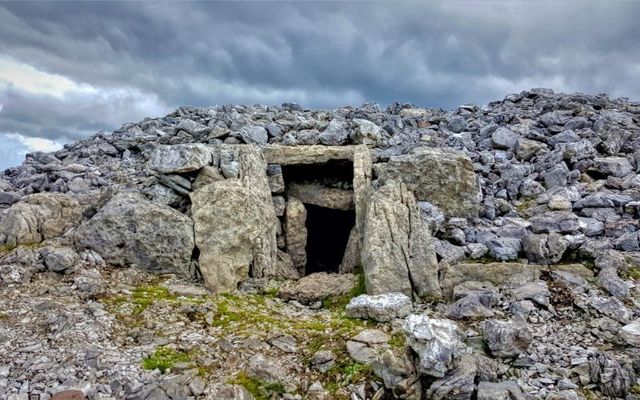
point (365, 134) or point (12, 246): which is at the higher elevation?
point (365, 134)

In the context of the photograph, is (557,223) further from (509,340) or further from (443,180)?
(509,340)

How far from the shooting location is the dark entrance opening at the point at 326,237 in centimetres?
2023

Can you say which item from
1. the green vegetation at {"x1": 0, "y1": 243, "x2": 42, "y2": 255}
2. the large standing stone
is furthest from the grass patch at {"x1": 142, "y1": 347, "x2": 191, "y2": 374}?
the green vegetation at {"x1": 0, "y1": 243, "x2": 42, "y2": 255}

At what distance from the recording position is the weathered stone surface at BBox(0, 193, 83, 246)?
14.4 m

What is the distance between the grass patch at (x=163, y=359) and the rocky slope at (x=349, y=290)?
0.04m

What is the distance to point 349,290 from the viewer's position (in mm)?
14086

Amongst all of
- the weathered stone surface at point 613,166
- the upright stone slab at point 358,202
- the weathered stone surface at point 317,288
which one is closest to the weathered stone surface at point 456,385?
the weathered stone surface at point 317,288

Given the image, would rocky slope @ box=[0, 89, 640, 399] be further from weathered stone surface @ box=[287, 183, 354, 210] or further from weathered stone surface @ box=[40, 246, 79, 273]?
weathered stone surface @ box=[287, 183, 354, 210]

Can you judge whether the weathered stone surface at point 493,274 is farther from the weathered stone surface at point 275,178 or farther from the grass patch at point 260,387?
the weathered stone surface at point 275,178

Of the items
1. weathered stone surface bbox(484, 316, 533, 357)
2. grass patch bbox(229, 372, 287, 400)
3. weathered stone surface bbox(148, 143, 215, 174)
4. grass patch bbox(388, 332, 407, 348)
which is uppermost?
weathered stone surface bbox(148, 143, 215, 174)

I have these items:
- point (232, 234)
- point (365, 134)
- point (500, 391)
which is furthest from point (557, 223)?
point (232, 234)

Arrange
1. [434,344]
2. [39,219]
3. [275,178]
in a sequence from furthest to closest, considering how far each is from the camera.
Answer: [275,178] < [39,219] < [434,344]

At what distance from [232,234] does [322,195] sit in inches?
185

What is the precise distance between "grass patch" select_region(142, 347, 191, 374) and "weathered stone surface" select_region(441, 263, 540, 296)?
7093mm
